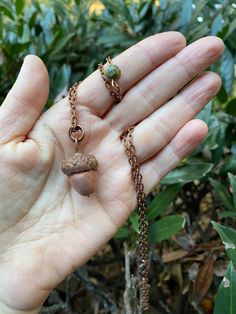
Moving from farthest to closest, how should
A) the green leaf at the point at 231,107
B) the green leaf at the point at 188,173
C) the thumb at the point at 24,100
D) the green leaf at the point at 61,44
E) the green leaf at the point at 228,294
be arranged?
the green leaf at the point at 61,44
the green leaf at the point at 231,107
the green leaf at the point at 188,173
the thumb at the point at 24,100
the green leaf at the point at 228,294

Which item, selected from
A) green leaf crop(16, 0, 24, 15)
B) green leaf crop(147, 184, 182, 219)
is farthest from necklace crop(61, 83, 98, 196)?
green leaf crop(16, 0, 24, 15)

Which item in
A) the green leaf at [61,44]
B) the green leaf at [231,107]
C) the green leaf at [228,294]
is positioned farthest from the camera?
the green leaf at [61,44]

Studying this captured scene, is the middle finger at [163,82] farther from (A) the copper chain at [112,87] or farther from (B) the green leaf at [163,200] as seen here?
(B) the green leaf at [163,200]

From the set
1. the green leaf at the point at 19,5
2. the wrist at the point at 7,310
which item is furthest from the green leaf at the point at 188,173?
the green leaf at the point at 19,5

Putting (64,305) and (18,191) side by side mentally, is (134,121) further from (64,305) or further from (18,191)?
(64,305)

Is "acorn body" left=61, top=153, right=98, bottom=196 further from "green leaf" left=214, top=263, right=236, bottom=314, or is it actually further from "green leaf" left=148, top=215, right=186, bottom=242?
"green leaf" left=214, top=263, right=236, bottom=314

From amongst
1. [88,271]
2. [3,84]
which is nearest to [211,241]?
[88,271]

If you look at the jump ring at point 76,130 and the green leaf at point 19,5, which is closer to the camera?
the jump ring at point 76,130
